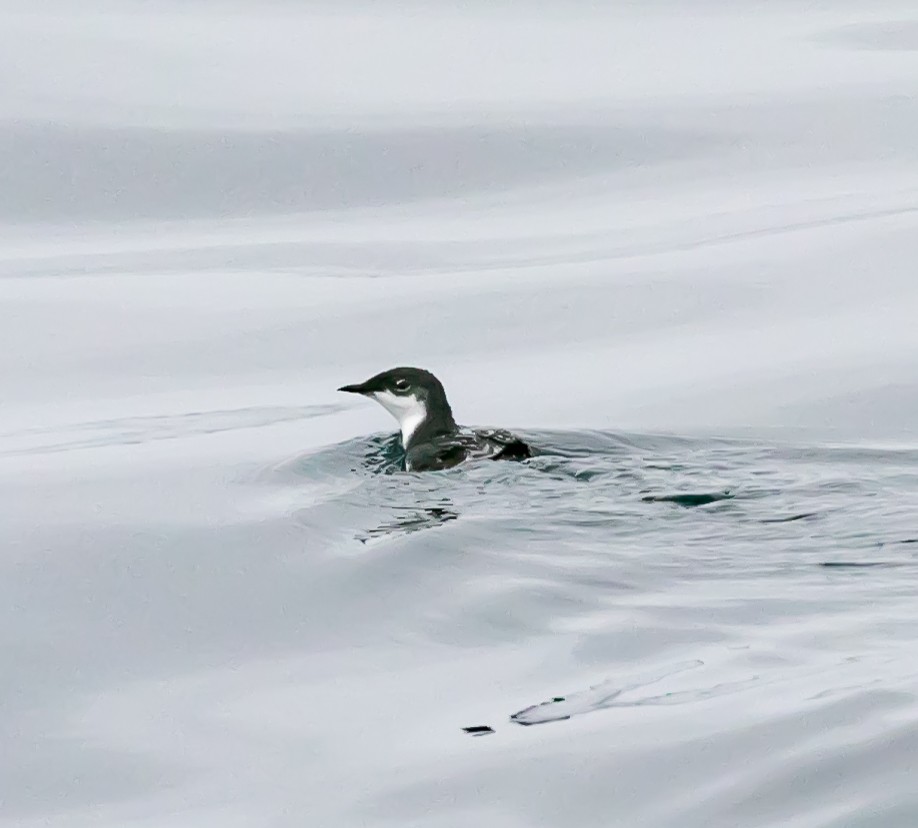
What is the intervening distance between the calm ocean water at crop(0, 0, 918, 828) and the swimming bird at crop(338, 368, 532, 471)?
108mm

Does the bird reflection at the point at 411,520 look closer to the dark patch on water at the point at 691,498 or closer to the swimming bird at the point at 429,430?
the swimming bird at the point at 429,430

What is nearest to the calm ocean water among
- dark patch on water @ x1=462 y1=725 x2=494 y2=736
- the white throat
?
dark patch on water @ x1=462 y1=725 x2=494 y2=736

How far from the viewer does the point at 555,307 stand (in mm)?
9453

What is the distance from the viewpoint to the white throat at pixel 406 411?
704 centimetres

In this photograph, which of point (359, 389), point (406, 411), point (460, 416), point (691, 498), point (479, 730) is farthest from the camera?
point (460, 416)

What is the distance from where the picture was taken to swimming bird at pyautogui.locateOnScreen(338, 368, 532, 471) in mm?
6789

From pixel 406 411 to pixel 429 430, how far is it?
16 cm

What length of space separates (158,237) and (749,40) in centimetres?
644

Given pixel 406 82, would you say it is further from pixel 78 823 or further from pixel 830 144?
pixel 78 823

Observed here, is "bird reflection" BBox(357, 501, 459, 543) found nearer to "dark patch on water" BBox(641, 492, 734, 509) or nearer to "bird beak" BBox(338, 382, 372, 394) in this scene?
"dark patch on water" BBox(641, 492, 734, 509)

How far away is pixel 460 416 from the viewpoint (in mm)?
7770

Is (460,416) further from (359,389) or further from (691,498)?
(691,498)

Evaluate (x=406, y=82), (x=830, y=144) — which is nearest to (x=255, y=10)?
(x=406, y=82)

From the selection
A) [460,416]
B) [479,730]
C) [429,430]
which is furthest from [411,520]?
[479,730]
